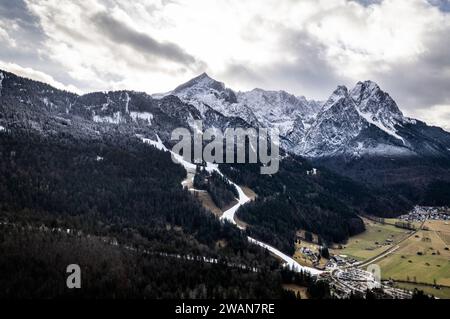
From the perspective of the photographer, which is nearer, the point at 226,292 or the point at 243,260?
the point at 226,292

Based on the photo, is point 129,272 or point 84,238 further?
point 84,238

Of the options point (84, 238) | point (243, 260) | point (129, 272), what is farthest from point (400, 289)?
point (84, 238)
